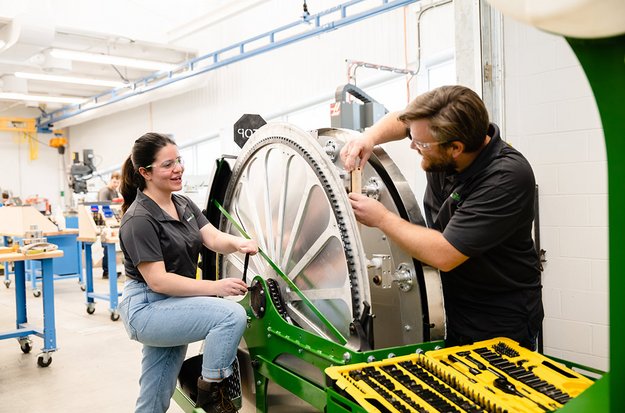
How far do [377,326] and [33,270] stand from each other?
5.78m

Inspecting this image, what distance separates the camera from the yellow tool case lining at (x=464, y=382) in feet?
3.81

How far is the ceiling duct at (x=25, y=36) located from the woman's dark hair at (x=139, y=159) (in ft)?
17.5

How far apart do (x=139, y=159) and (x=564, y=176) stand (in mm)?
1980

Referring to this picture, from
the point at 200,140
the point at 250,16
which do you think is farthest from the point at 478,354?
the point at 200,140

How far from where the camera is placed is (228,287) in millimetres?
2084

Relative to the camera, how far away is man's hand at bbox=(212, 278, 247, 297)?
2.08m

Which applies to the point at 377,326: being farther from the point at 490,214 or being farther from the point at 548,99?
A: the point at 548,99

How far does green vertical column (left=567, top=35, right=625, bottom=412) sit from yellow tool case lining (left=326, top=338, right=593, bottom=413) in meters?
0.47

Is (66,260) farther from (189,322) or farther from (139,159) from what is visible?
(189,322)

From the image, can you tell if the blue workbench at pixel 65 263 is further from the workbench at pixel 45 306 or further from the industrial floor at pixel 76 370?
the workbench at pixel 45 306

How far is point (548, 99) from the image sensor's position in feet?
8.87

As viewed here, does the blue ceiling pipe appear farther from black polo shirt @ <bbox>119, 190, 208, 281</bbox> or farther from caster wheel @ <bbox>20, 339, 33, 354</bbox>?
caster wheel @ <bbox>20, 339, 33, 354</bbox>

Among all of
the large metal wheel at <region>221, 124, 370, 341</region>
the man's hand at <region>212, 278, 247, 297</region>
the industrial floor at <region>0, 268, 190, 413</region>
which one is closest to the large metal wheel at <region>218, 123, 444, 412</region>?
the large metal wheel at <region>221, 124, 370, 341</region>

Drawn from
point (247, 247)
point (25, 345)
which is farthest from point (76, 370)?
point (247, 247)
